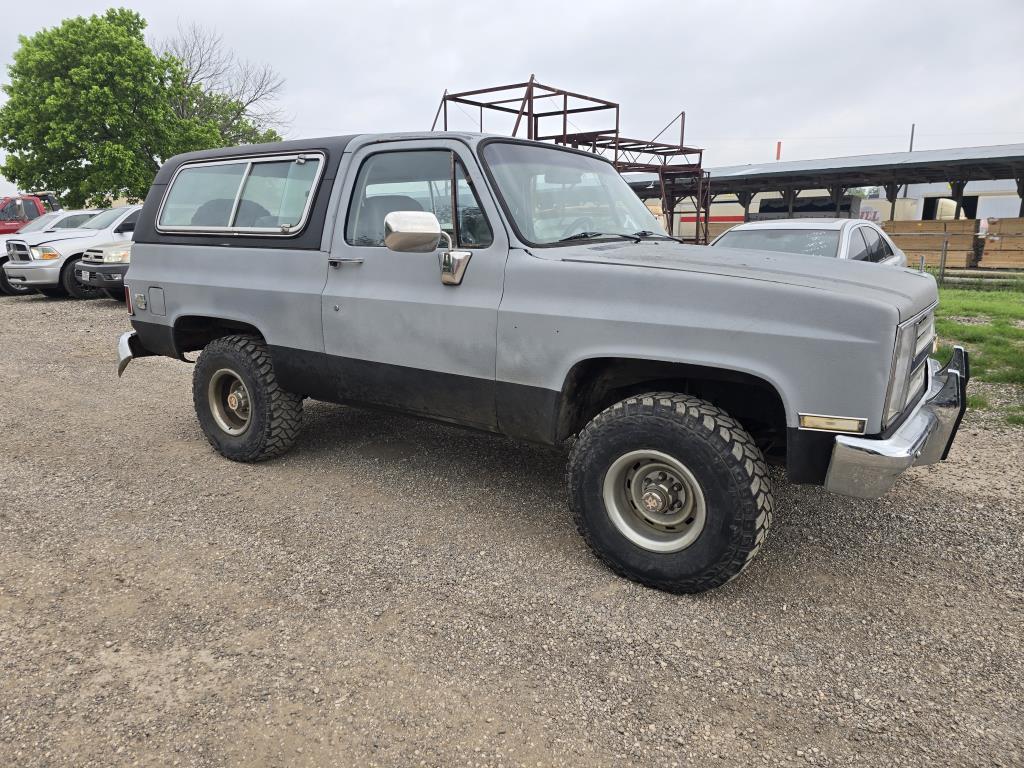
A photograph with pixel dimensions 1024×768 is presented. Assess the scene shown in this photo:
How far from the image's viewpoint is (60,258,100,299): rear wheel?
13156mm

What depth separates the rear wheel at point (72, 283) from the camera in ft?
43.2

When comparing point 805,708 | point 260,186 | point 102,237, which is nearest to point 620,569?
point 805,708

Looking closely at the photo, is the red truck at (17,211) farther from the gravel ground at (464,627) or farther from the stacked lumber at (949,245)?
the stacked lumber at (949,245)

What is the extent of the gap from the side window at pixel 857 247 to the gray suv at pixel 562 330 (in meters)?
4.14

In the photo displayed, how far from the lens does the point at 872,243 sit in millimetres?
8109

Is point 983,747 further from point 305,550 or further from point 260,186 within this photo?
point 260,186

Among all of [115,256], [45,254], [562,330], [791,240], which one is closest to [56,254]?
[45,254]

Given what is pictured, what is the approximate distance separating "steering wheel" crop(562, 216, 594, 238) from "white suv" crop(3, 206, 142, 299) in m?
12.0

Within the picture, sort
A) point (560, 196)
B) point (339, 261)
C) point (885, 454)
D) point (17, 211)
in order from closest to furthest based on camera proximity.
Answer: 1. point (885, 454)
2. point (560, 196)
3. point (339, 261)
4. point (17, 211)

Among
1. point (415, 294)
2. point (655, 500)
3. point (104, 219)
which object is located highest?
point (104, 219)

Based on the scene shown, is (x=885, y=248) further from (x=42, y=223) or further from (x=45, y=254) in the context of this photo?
(x=42, y=223)

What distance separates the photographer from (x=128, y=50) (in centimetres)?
2400

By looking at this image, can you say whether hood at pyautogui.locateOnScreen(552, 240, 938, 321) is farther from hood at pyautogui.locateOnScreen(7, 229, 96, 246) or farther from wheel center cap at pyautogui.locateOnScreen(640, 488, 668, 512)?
hood at pyautogui.locateOnScreen(7, 229, 96, 246)

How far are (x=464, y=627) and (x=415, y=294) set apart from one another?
166 cm
